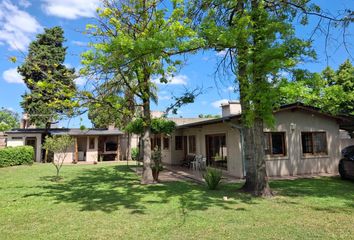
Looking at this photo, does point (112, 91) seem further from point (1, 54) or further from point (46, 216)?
point (46, 216)

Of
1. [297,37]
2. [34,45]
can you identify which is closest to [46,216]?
[297,37]

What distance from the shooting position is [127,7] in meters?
11.9

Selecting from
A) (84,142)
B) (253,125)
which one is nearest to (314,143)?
(253,125)

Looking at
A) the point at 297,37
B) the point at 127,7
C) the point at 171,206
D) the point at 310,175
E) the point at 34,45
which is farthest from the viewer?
the point at 34,45

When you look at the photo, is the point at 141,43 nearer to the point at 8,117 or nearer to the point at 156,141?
the point at 156,141

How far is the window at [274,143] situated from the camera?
47.0 ft

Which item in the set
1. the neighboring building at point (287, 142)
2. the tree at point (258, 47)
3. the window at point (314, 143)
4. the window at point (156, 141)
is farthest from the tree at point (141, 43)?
the window at point (156, 141)

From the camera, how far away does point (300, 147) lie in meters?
14.8

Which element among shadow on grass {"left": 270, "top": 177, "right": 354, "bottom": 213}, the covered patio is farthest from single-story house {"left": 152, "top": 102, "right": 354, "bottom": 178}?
the covered patio

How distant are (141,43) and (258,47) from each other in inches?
146

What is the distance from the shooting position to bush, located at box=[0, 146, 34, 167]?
71.4 feet

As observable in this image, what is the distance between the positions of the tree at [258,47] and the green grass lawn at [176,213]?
1.80m

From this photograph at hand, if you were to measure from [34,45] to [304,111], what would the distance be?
25.5 meters

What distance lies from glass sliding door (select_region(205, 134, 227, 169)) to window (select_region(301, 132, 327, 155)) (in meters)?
4.27
